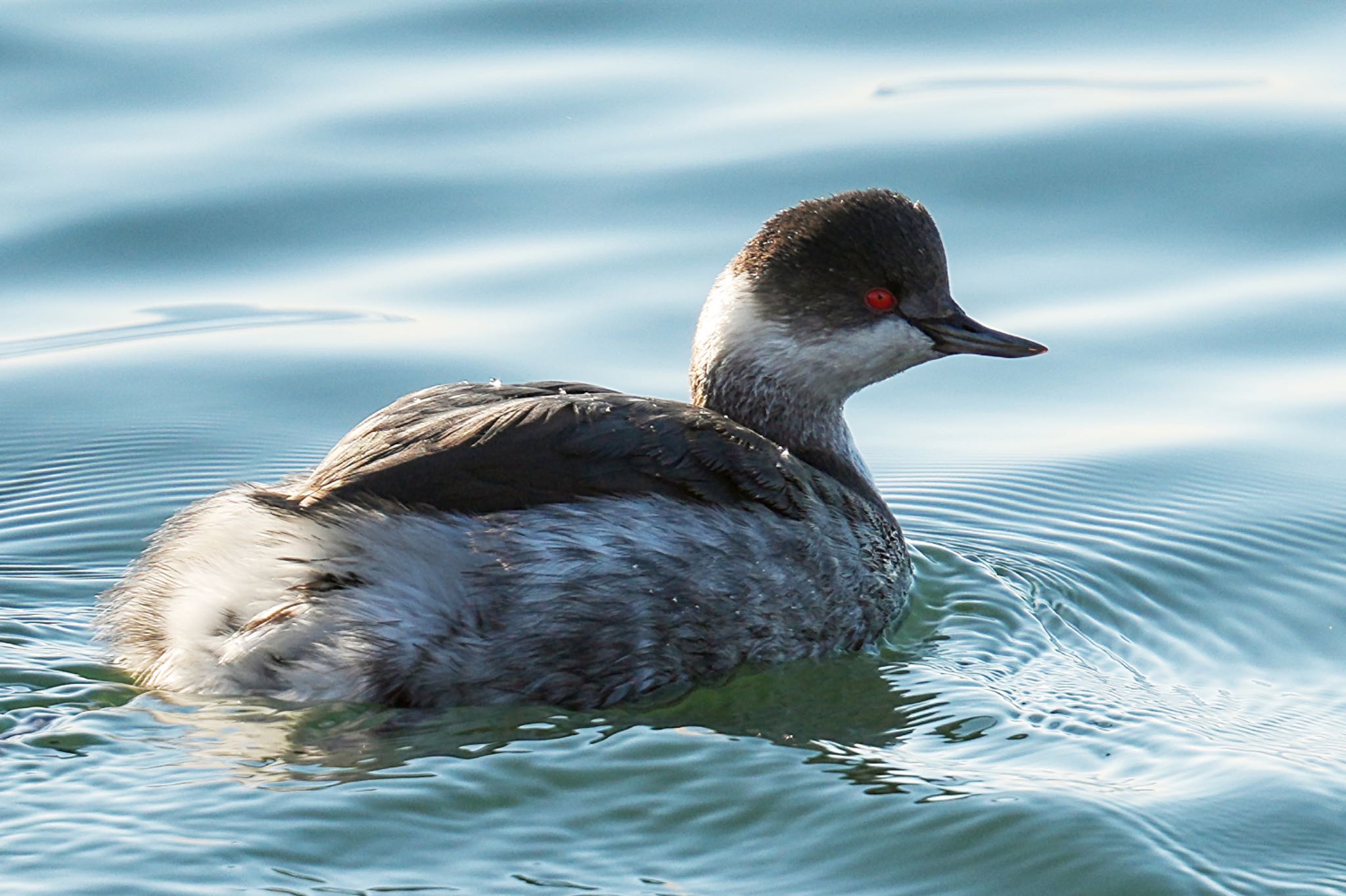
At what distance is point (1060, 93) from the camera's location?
11.1m

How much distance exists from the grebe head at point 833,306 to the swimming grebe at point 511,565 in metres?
0.49

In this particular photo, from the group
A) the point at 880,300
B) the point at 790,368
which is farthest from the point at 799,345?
the point at 880,300

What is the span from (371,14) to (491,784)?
7492mm

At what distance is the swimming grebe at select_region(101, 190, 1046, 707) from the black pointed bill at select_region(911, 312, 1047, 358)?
2.17ft

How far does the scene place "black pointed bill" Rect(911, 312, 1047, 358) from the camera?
22.8 ft

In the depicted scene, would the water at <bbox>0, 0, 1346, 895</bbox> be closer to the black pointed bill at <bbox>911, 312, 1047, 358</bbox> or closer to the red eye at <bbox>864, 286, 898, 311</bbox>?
the black pointed bill at <bbox>911, 312, 1047, 358</bbox>

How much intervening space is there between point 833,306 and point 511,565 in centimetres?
169

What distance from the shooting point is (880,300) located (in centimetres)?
685

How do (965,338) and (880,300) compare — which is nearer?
(880,300)

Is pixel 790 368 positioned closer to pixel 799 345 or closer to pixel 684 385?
pixel 799 345

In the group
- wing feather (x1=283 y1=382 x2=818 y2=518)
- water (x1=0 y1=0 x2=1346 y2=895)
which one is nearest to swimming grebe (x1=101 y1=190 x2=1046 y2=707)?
wing feather (x1=283 y1=382 x2=818 y2=518)

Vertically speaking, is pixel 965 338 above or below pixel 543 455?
above

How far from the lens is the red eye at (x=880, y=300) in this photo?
6.84m

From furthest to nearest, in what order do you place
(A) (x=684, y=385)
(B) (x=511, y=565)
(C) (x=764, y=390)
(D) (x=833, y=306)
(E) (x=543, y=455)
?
(A) (x=684, y=385)
(C) (x=764, y=390)
(D) (x=833, y=306)
(E) (x=543, y=455)
(B) (x=511, y=565)
